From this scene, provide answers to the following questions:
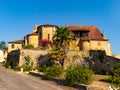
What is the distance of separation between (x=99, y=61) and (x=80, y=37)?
14291mm

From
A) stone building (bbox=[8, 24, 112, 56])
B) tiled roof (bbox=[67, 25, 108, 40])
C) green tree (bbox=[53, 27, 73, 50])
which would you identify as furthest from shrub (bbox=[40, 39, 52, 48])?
green tree (bbox=[53, 27, 73, 50])

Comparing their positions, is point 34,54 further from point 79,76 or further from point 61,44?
point 79,76

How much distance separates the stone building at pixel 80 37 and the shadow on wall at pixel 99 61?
9.61 m

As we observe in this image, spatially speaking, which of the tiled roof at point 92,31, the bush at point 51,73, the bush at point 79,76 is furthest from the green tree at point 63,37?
the bush at point 79,76

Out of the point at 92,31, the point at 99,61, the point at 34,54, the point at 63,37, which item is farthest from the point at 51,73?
the point at 92,31

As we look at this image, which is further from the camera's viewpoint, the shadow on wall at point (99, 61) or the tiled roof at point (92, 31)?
the tiled roof at point (92, 31)

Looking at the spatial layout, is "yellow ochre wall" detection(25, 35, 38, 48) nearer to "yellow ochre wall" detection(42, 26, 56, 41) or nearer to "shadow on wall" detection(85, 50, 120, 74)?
"yellow ochre wall" detection(42, 26, 56, 41)

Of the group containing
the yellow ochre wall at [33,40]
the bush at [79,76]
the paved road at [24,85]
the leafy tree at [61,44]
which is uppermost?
the yellow ochre wall at [33,40]

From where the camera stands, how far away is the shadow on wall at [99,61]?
54938 mm

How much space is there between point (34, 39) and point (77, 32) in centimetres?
1236

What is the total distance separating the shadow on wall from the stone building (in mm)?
9607

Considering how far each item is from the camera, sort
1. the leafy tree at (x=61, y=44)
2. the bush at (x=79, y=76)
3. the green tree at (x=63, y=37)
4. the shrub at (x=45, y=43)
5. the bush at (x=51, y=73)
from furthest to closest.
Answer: the shrub at (x=45, y=43) → the green tree at (x=63, y=37) → the leafy tree at (x=61, y=44) → the bush at (x=51, y=73) → the bush at (x=79, y=76)

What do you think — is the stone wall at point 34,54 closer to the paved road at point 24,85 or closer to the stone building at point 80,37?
the stone building at point 80,37

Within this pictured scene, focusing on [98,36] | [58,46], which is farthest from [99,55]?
[98,36]
